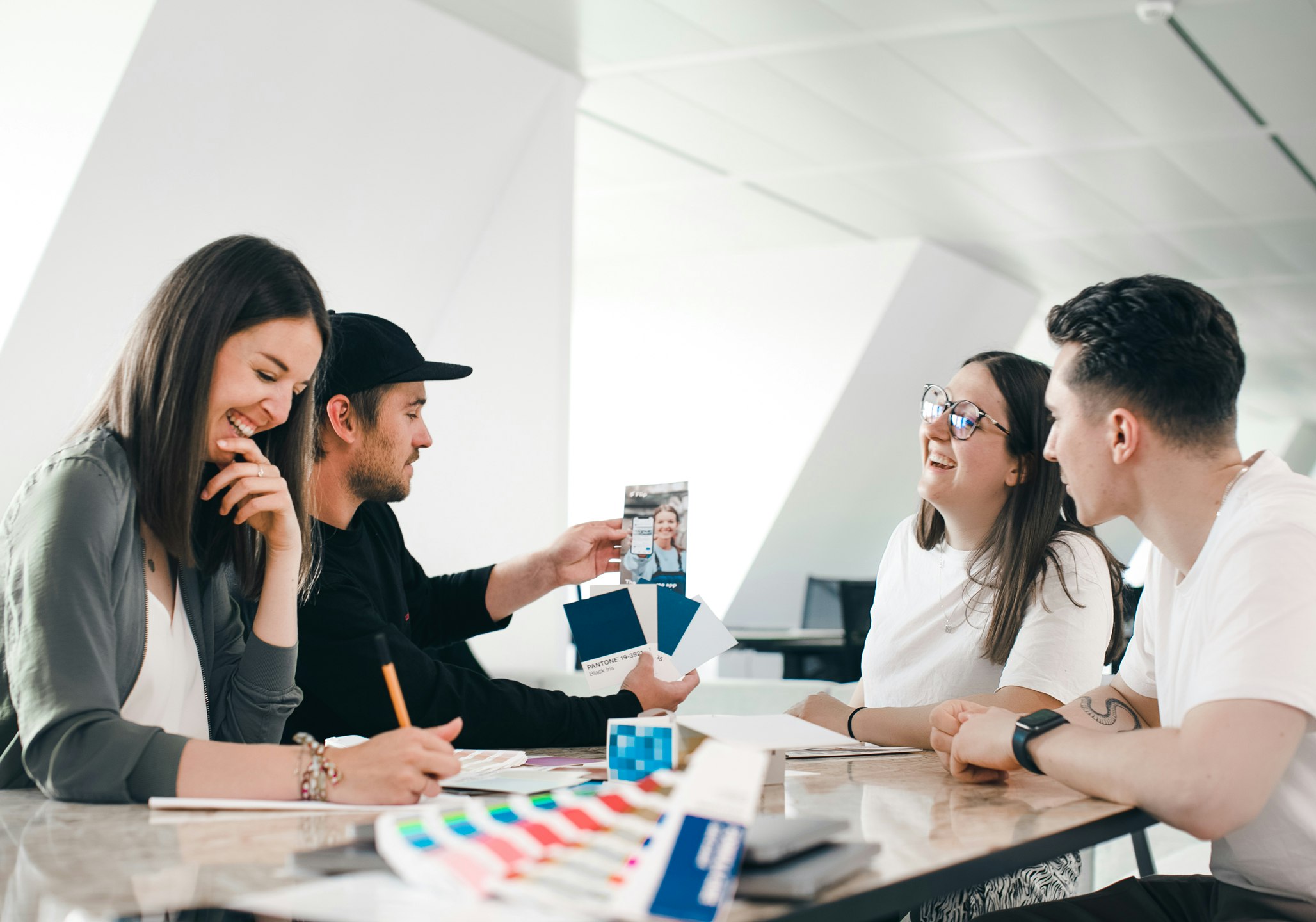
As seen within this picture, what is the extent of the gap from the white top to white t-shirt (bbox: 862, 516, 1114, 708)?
1.14m

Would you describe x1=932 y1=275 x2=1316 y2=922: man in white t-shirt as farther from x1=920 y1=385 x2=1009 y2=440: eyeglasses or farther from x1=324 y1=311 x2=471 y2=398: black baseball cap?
x1=324 y1=311 x2=471 y2=398: black baseball cap

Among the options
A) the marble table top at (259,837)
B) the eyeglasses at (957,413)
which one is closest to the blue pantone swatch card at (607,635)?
the marble table top at (259,837)

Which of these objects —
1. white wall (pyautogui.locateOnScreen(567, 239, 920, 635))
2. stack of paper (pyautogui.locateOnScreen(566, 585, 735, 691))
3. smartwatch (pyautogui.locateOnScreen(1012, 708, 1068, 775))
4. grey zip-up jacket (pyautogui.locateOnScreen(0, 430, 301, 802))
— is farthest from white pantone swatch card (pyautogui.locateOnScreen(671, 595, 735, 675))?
white wall (pyautogui.locateOnScreen(567, 239, 920, 635))

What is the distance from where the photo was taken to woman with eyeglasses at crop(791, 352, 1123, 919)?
188 centimetres

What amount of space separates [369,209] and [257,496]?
9.19 feet

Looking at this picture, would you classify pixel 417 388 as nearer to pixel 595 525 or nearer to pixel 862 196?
pixel 595 525

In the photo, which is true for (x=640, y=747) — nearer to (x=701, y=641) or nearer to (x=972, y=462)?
(x=701, y=641)

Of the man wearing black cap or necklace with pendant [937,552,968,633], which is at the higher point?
necklace with pendant [937,552,968,633]

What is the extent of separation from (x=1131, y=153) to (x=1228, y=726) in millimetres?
4724

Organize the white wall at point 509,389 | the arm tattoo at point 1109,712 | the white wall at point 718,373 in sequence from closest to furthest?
the arm tattoo at point 1109,712
the white wall at point 509,389
the white wall at point 718,373

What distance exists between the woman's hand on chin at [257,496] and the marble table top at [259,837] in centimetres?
41

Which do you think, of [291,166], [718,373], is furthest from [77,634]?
[718,373]

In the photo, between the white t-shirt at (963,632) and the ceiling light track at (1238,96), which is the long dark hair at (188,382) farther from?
the ceiling light track at (1238,96)

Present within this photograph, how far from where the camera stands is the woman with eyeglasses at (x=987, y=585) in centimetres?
188
